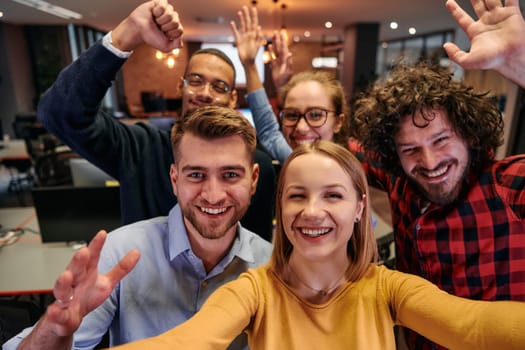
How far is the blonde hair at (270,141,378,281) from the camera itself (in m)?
1.07

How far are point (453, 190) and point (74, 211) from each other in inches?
88.3

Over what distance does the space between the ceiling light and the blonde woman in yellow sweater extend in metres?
8.07

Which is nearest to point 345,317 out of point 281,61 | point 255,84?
point 255,84

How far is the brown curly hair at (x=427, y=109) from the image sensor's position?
51.6 inches

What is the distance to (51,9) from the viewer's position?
24.0ft

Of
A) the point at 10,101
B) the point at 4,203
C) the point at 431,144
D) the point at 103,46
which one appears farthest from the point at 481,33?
the point at 10,101

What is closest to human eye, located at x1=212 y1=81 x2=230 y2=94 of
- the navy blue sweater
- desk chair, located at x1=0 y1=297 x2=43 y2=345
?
the navy blue sweater

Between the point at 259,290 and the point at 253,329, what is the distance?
111 mm

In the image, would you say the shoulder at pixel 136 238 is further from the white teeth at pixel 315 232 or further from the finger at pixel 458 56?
the finger at pixel 458 56

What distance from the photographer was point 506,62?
1063 mm

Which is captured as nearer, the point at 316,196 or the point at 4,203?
the point at 316,196

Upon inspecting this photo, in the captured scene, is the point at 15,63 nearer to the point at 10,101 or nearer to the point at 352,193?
the point at 10,101

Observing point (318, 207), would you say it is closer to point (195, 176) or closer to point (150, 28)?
point (195, 176)

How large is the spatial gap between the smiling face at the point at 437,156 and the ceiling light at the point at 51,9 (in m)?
8.09
